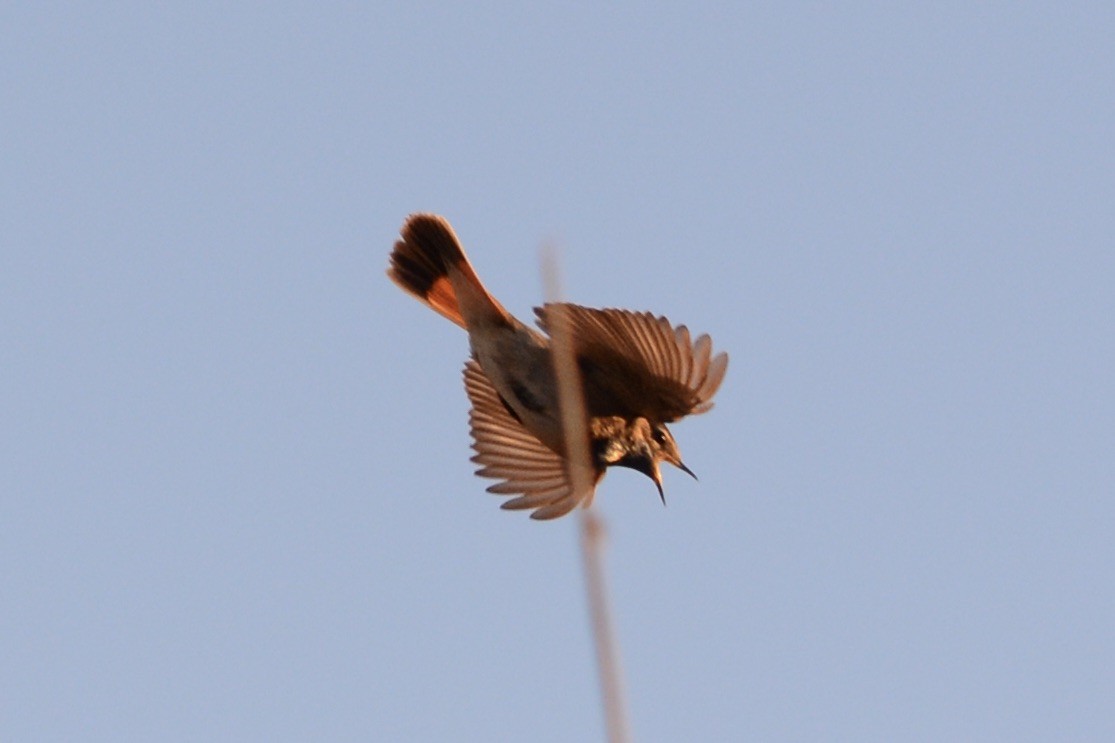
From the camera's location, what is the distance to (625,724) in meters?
1.40

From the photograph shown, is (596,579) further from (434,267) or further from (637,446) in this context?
(434,267)

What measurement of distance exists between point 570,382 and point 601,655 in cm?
40

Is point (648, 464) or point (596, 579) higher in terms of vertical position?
point (648, 464)

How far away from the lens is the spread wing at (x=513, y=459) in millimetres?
6918

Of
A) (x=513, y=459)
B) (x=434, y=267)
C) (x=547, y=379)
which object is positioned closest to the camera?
(x=547, y=379)

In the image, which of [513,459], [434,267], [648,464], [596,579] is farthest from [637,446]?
[596,579]

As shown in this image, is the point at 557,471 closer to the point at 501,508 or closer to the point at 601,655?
the point at 501,508

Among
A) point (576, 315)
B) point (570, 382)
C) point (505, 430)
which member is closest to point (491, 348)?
point (505, 430)

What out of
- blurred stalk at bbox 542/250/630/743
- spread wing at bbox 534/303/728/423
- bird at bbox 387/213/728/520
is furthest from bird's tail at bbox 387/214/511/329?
blurred stalk at bbox 542/250/630/743

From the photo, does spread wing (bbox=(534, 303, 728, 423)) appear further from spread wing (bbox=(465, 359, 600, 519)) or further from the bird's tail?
the bird's tail

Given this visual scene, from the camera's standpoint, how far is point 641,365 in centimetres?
638

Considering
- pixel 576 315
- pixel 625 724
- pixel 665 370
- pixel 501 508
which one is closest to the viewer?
pixel 625 724

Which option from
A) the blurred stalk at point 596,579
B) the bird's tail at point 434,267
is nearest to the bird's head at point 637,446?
the bird's tail at point 434,267

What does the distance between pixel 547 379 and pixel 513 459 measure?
59cm
